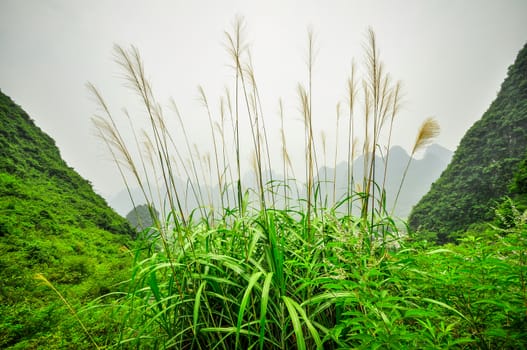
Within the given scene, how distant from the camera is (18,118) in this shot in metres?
17.1

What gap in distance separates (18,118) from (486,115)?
50.2 metres

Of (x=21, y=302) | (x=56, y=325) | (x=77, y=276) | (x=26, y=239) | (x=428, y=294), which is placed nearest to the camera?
(x=428, y=294)

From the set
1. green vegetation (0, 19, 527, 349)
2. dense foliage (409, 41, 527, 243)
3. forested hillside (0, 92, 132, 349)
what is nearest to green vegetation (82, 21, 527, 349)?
green vegetation (0, 19, 527, 349)

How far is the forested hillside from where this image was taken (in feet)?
7.70

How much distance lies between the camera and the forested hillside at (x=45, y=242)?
2348 mm

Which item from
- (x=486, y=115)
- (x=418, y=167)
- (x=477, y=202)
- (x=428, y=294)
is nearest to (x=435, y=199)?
(x=477, y=202)

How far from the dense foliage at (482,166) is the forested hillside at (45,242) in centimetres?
2457

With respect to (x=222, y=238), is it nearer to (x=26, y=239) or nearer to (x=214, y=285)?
(x=214, y=285)

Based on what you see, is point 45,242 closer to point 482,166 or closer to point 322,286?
point 322,286

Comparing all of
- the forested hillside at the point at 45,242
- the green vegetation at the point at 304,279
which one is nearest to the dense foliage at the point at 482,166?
the green vegetation at the point at 304,279

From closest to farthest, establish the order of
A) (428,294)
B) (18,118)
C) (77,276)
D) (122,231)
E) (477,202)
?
(428,294), (77,276), (122,231), (18,118), (477,202)

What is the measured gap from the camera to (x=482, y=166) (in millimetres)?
23375

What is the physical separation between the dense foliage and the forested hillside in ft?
80.6

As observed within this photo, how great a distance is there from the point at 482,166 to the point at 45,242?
35.9 metres
